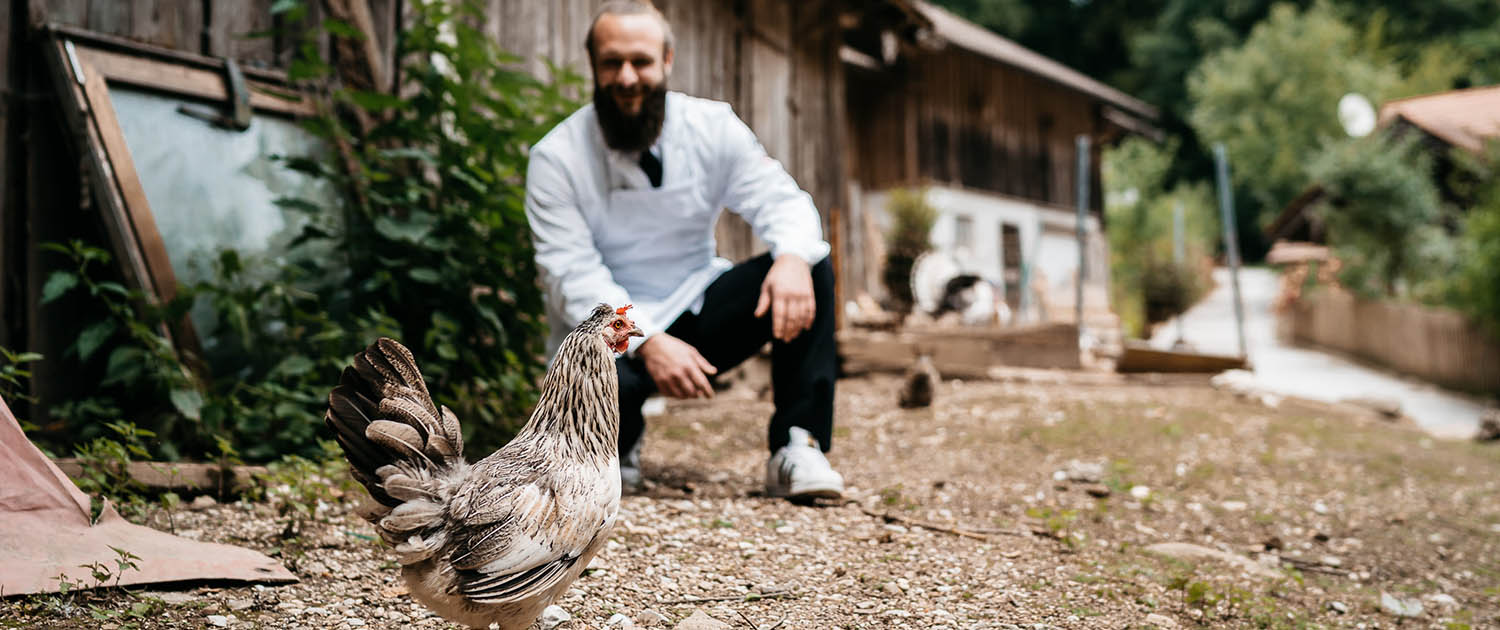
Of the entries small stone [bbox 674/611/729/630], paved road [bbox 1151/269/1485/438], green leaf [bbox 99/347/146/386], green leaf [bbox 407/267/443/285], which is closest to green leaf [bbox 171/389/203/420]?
green leaf [bbox 99/347/146/386]

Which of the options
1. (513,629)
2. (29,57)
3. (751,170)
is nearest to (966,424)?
(751,170)

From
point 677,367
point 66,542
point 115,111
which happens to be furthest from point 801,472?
point 115,111

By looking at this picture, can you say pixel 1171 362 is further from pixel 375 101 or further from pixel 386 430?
pixel 386 430

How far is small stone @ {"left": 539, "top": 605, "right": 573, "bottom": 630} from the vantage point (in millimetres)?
2260

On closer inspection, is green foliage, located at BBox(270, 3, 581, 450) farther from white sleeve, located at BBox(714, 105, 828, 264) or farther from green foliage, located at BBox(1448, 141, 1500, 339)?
green foliage, located at BBox(1448, 141, 1500, 339)

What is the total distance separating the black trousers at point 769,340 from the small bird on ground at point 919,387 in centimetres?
256

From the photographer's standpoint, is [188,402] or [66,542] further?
[188,402]

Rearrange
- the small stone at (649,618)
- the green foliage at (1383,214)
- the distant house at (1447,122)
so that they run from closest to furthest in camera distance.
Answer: the small stone at (649,618)
the green foliage at (1383,214)
the distant house at (1447,122)

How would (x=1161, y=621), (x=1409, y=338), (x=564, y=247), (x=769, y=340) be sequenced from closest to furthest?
(x=1161, y=621) → (x=564, y=247) → (x=769, y=340) → (x=1409, y=338)

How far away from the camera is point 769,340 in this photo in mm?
3383

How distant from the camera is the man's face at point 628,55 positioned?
317 cm

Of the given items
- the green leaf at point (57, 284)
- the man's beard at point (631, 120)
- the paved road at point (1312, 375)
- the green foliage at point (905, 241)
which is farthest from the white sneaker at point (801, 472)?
the green foliage at point (905, 241)

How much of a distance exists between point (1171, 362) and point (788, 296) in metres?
6.30

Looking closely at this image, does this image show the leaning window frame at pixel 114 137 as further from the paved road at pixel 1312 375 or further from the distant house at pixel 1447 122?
the distant house at pixel 1447 122
